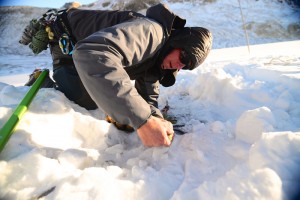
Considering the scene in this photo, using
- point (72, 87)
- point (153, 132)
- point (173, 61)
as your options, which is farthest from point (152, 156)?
point (72, 87)

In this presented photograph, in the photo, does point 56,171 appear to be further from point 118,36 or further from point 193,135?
point 193,135

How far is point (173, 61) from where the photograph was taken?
6.27ft

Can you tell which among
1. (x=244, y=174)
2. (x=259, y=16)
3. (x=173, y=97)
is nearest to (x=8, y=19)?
(x=259, y=16)

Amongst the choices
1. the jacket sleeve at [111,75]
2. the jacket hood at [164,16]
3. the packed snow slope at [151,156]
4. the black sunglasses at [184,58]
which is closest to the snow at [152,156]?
the packed snow slope at [151,156]

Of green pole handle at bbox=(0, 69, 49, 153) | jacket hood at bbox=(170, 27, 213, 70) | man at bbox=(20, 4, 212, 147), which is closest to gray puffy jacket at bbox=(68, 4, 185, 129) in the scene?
man at bbox=(20, 4, 212, 147)

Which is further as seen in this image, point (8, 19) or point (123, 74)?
point (8, 19)

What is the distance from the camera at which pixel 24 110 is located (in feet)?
5.48

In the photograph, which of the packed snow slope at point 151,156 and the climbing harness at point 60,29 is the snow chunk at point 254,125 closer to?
the packed snow slope at point 151,156

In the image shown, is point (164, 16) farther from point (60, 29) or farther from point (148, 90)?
point (60, 29)

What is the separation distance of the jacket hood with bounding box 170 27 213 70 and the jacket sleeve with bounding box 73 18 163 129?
489 millimetres

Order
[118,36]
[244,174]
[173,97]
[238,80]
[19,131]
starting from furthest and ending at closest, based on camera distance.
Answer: [173,97], [238,80], [19,131], [118,36], [244,174]

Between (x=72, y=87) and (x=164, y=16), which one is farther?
(x=72, y=87)

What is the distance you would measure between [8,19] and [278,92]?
25.3 metres

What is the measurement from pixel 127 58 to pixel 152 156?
0.60 metres
